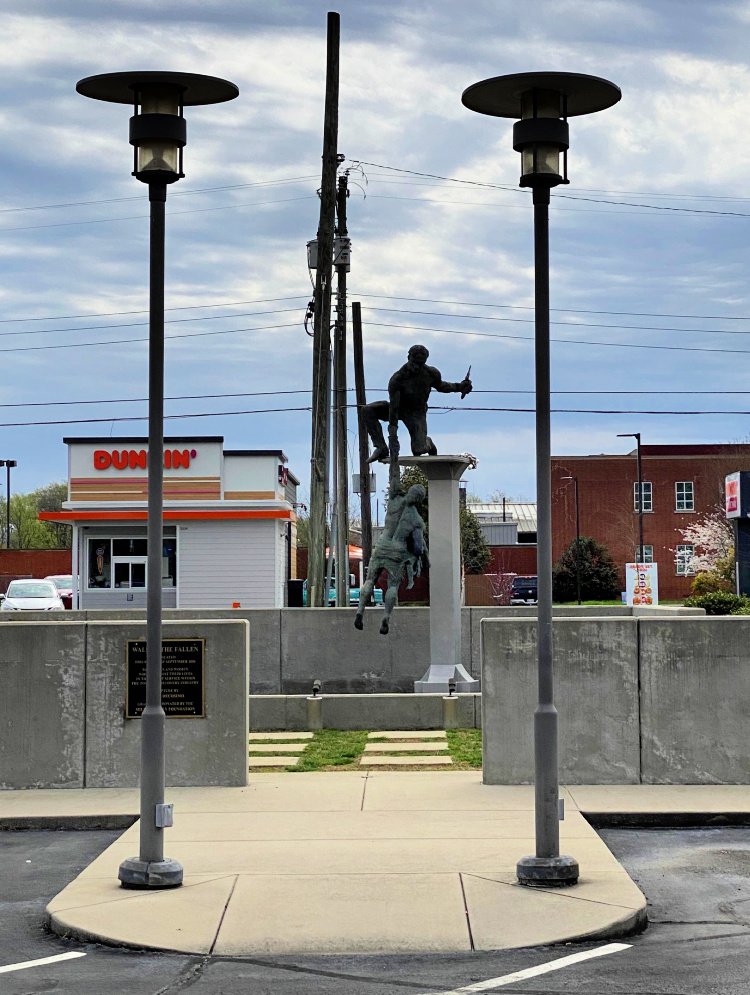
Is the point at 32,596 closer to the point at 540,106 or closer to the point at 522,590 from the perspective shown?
the point at 522,590

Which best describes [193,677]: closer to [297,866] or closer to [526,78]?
[297,866]

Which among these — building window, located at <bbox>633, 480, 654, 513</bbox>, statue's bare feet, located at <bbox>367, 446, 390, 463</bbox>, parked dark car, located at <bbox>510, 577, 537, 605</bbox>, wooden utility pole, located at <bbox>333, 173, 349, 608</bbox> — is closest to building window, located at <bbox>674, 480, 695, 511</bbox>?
building window, located at <bbox>633, 480, 654, 513</bbox>

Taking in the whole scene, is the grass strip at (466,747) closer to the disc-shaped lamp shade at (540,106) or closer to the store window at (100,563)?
the disc-shaped lamp shade at (540,106)

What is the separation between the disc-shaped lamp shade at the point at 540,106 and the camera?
845 cm

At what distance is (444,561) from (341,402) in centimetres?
2145

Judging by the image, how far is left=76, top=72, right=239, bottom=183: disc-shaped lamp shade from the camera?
855 cm

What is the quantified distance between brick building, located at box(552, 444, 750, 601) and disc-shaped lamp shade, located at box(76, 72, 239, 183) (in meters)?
66.0

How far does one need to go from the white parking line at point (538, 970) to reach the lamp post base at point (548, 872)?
1062mm

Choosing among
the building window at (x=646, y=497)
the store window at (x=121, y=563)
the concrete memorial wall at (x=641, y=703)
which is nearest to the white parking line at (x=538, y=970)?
the concrete memorial wall at (x=641, y=703)

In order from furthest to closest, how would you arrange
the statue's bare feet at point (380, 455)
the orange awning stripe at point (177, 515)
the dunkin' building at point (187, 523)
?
1. the orange awning stripe at point (177, 515)
2. the dunkin' building at point (187, 523)
3. the statue's bare feet at point (380, 455)

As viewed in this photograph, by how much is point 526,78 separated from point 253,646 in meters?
14.2

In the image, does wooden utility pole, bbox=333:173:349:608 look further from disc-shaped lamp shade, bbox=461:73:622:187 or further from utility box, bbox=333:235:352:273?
disc-shaped lamp shade, bbox=461:73:622:187

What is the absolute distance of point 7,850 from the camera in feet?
33.0

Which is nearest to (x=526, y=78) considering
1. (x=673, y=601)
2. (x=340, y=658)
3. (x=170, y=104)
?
(x=170, y=104)
